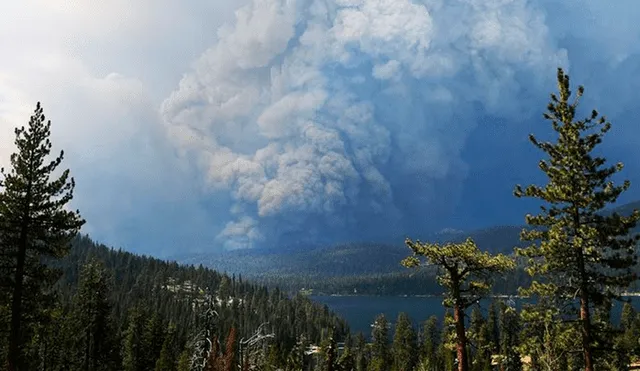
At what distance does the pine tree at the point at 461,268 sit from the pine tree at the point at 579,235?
2597 millimetres

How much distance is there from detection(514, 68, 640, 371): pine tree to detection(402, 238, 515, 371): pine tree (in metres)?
2.60

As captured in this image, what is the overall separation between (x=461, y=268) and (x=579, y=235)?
729 centimetres

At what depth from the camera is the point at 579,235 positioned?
23.3 m

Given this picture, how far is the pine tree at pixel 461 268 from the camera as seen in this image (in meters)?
27.2

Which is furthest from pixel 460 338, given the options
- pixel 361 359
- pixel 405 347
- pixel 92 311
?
pixel 405 347

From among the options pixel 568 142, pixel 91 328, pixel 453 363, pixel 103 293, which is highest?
pixel 568 142

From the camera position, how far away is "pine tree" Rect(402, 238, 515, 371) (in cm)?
2722

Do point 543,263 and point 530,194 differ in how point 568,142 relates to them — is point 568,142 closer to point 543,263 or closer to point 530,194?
point 530,194

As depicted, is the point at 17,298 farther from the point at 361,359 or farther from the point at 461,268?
the point at 361,359

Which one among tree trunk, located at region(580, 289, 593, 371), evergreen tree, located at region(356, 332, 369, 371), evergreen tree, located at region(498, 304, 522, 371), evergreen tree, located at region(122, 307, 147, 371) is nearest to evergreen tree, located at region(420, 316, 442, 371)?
evergreen tree, located at region(498, 304, 522, 371)

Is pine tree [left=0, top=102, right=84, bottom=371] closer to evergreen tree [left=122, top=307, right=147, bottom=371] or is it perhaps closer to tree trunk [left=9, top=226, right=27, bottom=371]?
tree trunk [left=9, top=226, right=27, bottom=371]

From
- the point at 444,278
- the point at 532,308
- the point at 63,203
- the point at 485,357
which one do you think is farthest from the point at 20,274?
the point at 485,357

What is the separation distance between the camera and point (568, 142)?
25.3m

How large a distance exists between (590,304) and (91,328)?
1880 inches
